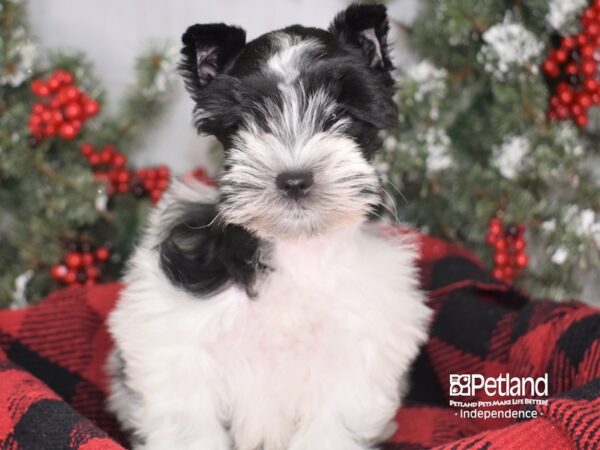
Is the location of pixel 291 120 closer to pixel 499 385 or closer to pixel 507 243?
pixel 499 385

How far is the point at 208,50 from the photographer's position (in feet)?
7.36

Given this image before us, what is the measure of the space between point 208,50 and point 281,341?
2.90 ft

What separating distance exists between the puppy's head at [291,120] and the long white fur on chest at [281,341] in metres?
0.28

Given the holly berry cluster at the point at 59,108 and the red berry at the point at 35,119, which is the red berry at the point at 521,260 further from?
the red berry at the point at 35,119

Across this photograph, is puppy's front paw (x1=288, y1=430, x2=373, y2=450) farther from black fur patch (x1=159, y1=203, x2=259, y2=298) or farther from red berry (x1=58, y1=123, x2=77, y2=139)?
red berry (x1=58, y1=123, x2=77, y2=139)

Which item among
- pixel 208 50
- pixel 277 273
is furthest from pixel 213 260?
pixel 208 50

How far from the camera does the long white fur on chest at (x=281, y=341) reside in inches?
89.5

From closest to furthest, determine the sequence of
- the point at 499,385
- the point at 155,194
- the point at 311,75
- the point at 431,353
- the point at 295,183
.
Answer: the point at 295,183
the point at 311,75
the point at 499,385
the point at 431,353
the point at 155,194

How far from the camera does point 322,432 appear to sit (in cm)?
236

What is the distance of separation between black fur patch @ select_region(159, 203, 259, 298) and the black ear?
2.11 ft

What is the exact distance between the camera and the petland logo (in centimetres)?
273

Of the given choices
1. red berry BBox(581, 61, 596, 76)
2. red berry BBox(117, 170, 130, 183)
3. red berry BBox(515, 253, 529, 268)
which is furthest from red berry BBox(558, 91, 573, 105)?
red berry BBox(117, 170, 130, 183)

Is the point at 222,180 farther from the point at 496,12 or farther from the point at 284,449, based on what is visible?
the point at 496,12

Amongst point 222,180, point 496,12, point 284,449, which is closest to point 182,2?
point 496,12
